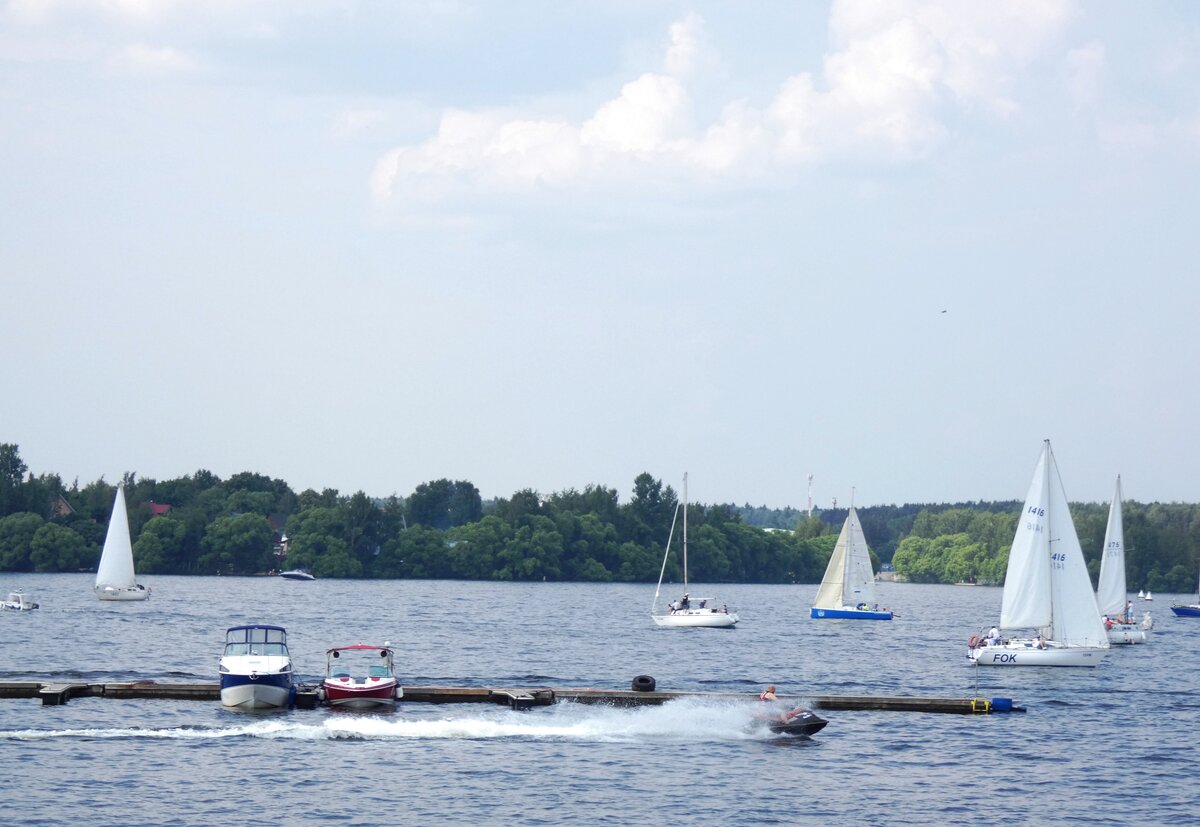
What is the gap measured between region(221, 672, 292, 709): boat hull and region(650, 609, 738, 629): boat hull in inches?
3050

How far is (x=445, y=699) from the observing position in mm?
67750

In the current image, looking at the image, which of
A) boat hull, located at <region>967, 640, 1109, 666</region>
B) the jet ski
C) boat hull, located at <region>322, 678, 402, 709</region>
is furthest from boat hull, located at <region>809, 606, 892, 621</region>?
boat hull, located at <region>322, 678, 402, 709</region>

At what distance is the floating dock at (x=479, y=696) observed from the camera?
218 ft

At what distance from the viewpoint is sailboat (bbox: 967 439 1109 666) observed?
305ft

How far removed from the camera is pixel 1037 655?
93.2 metres

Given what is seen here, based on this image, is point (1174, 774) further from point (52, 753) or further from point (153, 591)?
point (153, 591)

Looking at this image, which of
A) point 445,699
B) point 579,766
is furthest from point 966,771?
point 445,699

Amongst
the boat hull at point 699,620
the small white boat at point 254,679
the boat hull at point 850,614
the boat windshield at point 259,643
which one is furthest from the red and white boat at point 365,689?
the boat hull at point 850,614

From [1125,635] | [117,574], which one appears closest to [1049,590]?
[1125,635]

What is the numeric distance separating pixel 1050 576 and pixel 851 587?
66.3m

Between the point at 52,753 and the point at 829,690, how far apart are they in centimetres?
4320

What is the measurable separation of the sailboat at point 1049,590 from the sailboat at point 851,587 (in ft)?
200

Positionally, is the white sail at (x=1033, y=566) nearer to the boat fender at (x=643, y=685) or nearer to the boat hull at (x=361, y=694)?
the boat fender at (x=643, y=685)

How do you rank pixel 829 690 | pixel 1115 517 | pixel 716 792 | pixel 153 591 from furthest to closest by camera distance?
pixel 153 591 → pixel 1115 517 → pixel 829 690 → pixel 716 792
